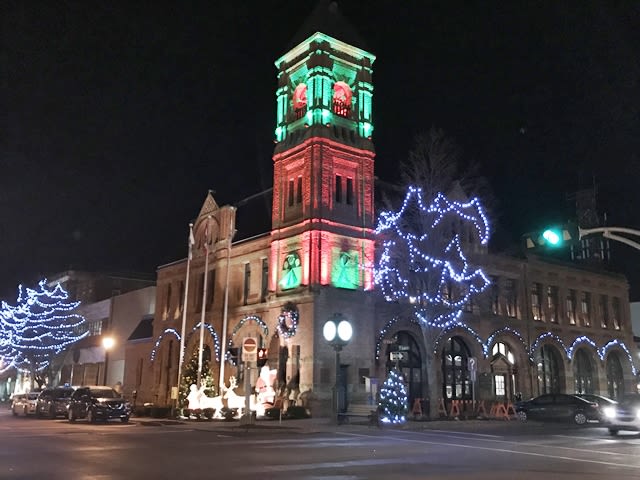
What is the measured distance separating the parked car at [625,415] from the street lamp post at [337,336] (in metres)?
10.8

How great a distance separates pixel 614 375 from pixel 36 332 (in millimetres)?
50391

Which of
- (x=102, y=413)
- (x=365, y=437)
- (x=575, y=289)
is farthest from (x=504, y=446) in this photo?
(x=575, y=289)

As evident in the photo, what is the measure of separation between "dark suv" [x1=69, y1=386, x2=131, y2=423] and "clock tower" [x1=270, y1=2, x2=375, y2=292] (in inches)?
463

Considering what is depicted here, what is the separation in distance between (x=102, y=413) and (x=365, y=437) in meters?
13.2

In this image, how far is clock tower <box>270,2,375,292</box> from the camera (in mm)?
36312

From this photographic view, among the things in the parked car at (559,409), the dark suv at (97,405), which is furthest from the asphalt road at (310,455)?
the parked car at (559,409)

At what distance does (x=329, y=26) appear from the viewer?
130 ft

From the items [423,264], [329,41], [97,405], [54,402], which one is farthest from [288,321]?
[329,41]

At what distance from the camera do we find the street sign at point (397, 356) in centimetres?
3826

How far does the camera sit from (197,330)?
45031 millimetres

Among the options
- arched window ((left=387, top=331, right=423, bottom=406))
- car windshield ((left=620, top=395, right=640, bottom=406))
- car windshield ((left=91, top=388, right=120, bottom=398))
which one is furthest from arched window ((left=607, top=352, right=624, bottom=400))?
car windshield ((left=91, top=388, right=120, bottom=398))

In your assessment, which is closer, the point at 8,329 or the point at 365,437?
the point at 365,437

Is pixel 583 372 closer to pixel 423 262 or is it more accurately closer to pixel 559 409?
pixel 559 409

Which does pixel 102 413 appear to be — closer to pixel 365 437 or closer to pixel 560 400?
pixel 365 437
